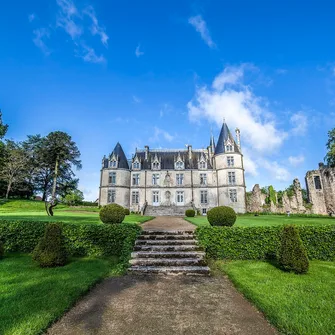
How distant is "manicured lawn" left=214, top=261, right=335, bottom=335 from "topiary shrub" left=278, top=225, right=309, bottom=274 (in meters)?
0.25

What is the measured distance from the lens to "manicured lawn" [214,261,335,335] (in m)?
3.75

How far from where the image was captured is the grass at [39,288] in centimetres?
379

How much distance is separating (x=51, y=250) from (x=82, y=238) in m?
1.71

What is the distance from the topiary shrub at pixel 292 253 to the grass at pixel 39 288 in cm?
567

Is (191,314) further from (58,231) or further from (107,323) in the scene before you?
(58,231)

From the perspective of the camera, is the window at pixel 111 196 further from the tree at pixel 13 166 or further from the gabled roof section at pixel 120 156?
the tree at pixel 13 166

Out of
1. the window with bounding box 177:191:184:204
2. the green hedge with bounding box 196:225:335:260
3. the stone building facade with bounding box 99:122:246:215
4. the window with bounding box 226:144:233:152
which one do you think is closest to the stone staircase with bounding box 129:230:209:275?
the green hedge with bounding box 196:225:335:260

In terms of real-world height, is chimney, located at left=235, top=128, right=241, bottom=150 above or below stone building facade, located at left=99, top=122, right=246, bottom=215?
above

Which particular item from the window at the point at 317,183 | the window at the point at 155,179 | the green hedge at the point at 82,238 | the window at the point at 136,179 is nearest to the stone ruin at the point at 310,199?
the window at the point at 317,183

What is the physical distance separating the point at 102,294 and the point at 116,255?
3.52 m

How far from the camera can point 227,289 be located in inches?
226

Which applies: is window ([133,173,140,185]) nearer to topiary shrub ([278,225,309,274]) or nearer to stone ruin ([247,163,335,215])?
stone ruin ([247,163,335,215])

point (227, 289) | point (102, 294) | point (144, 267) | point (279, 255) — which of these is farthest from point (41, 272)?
point (279, 255)

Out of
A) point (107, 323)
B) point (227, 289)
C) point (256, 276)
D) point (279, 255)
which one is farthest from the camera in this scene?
point (279, 255)
